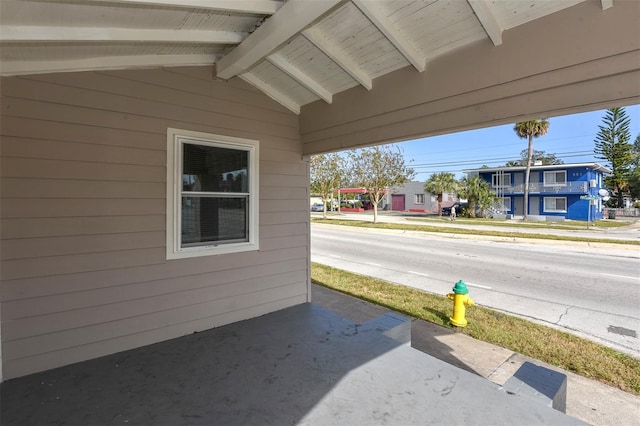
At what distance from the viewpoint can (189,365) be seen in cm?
233

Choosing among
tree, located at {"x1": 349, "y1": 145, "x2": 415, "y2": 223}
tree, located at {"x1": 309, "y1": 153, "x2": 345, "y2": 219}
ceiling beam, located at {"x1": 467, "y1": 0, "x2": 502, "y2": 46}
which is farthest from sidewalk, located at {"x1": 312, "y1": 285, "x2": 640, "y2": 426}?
tree, located at {"x1": 309, "y1": 153, "x2": 345, "y2": 219}

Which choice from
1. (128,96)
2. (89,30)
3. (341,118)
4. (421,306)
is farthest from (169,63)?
(421,306)

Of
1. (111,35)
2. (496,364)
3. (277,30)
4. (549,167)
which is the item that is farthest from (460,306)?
(549,167)

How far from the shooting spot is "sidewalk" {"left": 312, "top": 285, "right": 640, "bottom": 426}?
230cm

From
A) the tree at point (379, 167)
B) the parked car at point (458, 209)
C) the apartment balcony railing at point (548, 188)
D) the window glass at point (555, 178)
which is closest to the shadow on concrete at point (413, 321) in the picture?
the tree at point (379, 167)

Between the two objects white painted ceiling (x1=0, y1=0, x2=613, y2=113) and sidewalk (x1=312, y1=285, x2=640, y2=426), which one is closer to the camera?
white painted ceiling (x1=0, y1=0, x2=613, y2=113)

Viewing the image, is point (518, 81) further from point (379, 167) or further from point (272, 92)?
point (379, 167)

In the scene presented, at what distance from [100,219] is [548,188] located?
29.0 metres

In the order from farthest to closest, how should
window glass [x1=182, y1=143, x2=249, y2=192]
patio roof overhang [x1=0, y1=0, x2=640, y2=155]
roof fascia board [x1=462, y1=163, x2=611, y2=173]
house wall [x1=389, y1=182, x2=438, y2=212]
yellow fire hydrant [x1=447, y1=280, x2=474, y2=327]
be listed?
house wall [x1=389, y1=182, x2=438, y2=212] → roof fascia board [x1=462, y1=163, x2=611, y2=173] → yellow fire hydrant [x1=447, y1=280, x2=474, y2=327] → window glass [x1=182, y1=143, x2=249, y2=192] → patio roof overhang [x1=0, y1=0, x2=640, y2=155]

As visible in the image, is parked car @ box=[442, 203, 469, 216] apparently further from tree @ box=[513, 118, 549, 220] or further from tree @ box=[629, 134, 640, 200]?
tree @ box=[629, 134, 640, 200]

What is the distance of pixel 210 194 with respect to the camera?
296 cm

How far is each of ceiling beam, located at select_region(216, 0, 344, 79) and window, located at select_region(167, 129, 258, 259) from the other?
783mm

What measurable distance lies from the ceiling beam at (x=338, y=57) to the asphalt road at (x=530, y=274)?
3.93 metres

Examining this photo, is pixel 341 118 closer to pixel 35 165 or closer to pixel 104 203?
pixel 104 203
